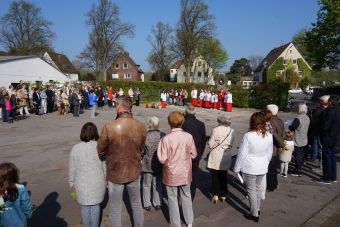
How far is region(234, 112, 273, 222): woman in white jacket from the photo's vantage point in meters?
5.15

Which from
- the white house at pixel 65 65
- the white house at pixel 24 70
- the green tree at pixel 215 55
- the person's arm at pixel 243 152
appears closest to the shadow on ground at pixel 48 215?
the person's arm at pixel 243 152

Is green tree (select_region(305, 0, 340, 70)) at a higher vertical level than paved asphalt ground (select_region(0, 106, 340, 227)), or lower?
higher

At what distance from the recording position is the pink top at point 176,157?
4797mm

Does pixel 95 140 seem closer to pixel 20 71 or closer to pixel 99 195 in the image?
pixel 99 195

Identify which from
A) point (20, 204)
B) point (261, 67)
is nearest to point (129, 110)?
point (20, 204)

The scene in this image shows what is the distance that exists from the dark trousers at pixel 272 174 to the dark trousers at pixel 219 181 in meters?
1.10

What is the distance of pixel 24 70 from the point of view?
34719mm

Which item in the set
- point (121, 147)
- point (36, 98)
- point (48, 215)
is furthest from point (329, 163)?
point (36, 98)

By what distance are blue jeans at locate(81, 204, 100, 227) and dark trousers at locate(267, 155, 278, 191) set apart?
375cm

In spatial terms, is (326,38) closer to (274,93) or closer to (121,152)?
(274,93)

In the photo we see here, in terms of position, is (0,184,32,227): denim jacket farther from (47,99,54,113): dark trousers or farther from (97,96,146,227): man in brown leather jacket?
(47,99,54,113): dark trousers

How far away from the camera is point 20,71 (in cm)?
3400

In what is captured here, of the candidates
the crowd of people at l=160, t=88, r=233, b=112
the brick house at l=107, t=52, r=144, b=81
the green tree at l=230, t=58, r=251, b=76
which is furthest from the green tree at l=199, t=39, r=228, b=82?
the crowd of people at l=160, t=88, r=233, b=112

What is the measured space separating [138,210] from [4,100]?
1448 centimetres
